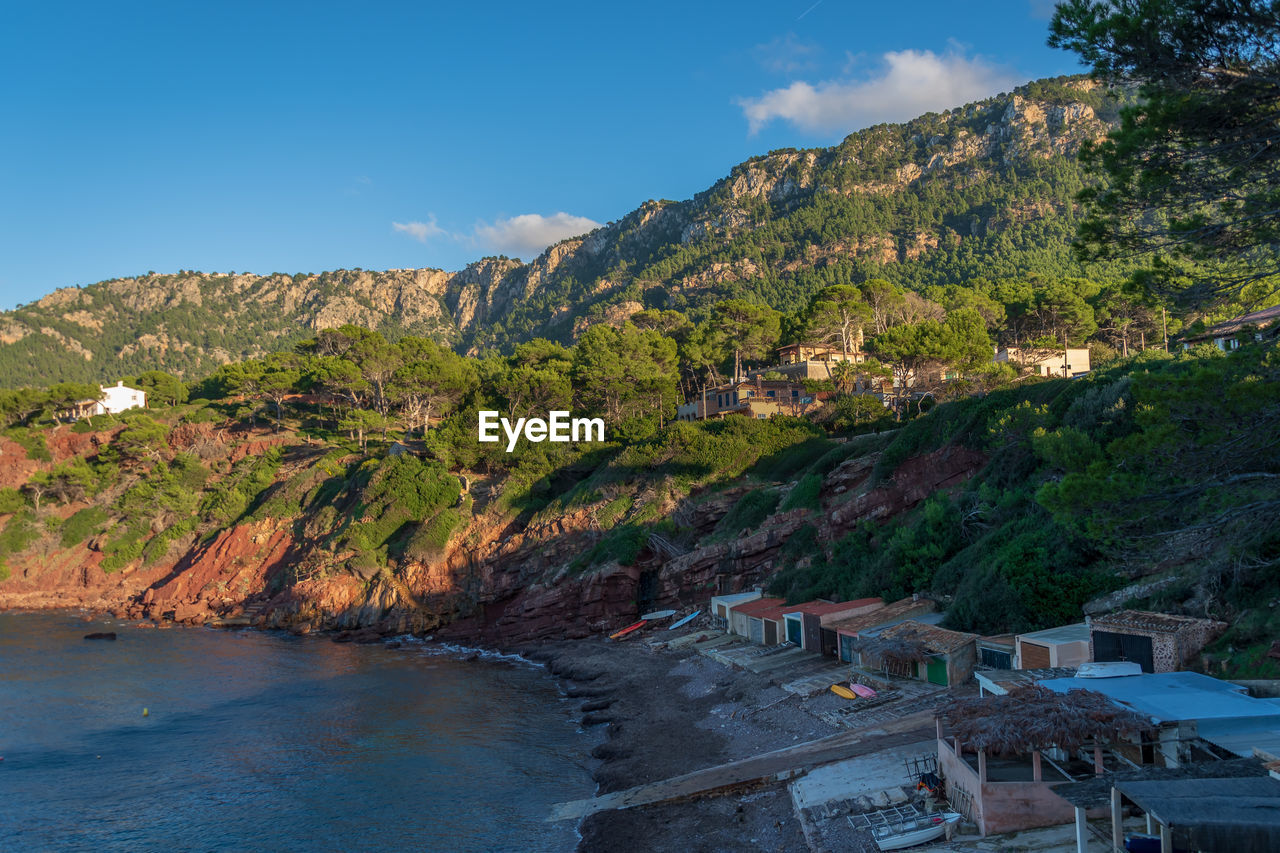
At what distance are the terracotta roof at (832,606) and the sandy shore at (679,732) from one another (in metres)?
3.65

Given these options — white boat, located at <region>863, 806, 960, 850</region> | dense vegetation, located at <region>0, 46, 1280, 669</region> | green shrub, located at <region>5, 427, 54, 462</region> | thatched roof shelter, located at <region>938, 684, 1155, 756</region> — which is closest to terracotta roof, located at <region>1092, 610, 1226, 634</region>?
dense vegetation, located at <region>0, 46, 1280, 669</region>

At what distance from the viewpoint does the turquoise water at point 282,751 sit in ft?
69.3

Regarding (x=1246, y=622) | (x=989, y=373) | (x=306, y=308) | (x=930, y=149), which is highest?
(x=930, y=149)

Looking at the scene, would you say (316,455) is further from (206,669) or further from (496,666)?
(496,666)

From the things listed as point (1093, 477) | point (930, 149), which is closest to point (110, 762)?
point (1093, 477)

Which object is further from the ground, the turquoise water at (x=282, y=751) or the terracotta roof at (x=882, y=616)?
the terracotta roof at (x=882, y=616)

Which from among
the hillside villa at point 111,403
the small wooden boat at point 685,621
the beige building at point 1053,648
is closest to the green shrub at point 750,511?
the small wooden boat at point 685,621

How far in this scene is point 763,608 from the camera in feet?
119

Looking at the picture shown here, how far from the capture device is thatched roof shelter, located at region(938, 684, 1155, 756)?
14.0 m

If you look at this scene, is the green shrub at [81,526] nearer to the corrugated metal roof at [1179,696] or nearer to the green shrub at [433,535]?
the green shrub at [433,535]

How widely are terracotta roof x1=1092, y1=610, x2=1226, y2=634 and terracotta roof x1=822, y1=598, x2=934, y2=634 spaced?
30.0 feet

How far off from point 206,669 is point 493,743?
20.9m

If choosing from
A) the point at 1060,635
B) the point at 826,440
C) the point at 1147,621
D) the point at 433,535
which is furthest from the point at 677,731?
the point at 433,535

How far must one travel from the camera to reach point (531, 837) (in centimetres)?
2005
